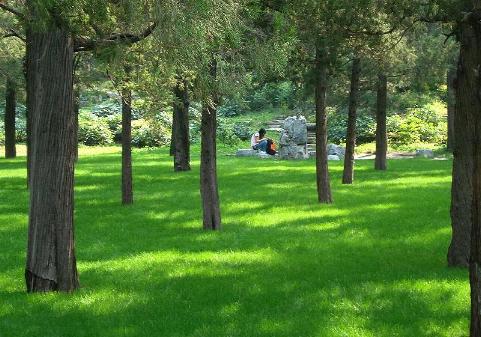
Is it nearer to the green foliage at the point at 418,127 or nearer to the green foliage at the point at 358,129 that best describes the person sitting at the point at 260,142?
the green foliage at the point at 358,129

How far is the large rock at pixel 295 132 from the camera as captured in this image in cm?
3359

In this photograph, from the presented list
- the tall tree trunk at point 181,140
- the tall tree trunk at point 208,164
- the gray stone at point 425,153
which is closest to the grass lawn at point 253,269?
the tall tree trunk at point 208,164

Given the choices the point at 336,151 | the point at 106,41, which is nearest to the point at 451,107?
the point at 336,151

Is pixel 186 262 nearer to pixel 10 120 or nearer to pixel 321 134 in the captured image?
pixel 321 134

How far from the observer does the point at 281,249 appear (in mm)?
11562

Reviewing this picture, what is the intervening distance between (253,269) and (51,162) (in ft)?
10.1

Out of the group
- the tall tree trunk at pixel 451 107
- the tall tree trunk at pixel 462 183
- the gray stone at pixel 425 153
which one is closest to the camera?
the tall tree trunk at pixel 462 183

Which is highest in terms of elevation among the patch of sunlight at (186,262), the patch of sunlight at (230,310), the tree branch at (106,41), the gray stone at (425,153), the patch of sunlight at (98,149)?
the tree branch at (106,41)

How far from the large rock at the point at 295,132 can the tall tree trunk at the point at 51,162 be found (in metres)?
25.2

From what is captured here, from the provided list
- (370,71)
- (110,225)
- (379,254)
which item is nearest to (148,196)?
(110,225)

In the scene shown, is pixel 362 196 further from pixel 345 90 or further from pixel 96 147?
pixel 96 147

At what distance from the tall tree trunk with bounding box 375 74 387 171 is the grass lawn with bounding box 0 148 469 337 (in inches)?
207

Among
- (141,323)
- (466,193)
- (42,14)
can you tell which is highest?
(42,14)

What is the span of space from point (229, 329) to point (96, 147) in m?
40.3
